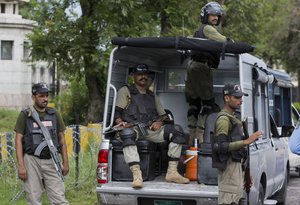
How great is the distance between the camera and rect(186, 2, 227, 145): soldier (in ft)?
29.7

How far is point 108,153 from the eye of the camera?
341 inches

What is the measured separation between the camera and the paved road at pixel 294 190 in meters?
13.0

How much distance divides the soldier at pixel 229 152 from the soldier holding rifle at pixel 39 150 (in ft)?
6.63

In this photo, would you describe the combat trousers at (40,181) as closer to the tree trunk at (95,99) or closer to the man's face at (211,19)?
the man's face at (211,19)

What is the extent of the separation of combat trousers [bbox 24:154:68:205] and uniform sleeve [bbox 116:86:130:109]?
127cm

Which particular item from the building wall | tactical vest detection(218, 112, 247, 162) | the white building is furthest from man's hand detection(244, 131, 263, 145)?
the building wall

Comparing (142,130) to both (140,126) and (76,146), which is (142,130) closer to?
(140,126)

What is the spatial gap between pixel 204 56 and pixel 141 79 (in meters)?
0.90

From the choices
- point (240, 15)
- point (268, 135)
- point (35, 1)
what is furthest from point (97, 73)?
point (268, 135)

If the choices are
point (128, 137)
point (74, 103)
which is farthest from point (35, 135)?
point (74, 103)

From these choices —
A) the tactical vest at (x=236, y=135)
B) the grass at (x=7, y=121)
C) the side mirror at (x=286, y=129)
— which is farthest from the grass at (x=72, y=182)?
the grass at (x=7, y=121)

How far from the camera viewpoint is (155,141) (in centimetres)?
918

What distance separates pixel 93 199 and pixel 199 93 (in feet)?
9.14

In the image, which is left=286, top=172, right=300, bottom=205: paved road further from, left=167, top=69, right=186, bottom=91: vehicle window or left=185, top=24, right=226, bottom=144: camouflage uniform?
left=185, top=24, right=226, bottom=144: camouflage uniform
